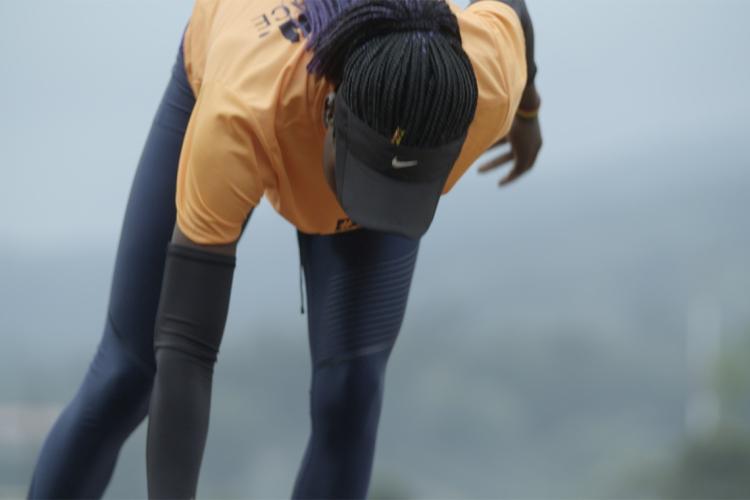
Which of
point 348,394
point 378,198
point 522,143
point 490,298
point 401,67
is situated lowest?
point 490,298

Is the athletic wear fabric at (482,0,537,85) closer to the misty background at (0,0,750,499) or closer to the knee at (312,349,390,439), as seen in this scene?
the knee at (312,349,390,439)

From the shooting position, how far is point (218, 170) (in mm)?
1304

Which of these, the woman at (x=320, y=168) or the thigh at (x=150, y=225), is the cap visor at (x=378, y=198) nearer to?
the woman at (x=320, y=168)

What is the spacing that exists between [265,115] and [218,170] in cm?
7

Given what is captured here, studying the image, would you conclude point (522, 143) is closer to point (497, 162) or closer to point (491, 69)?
point (497, 162)

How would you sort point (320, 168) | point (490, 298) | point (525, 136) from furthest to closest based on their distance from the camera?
point (490, 298), point (525, 136), point (320, 168)

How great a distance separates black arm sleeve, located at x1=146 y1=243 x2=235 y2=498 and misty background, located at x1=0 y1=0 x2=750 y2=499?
136cm

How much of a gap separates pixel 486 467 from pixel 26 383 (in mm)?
1008

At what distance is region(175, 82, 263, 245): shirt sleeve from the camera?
1.30 m

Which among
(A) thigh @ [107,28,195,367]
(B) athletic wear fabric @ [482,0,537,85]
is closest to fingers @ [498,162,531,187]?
(B) athletic wear fabric @ [482,0,537,85]

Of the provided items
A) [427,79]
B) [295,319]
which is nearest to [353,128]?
[427,79]

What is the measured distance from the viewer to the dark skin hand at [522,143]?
70.5 inches

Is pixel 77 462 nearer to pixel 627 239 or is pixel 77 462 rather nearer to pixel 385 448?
pixel 385 448

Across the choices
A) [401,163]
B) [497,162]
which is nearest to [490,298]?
[497,162]
